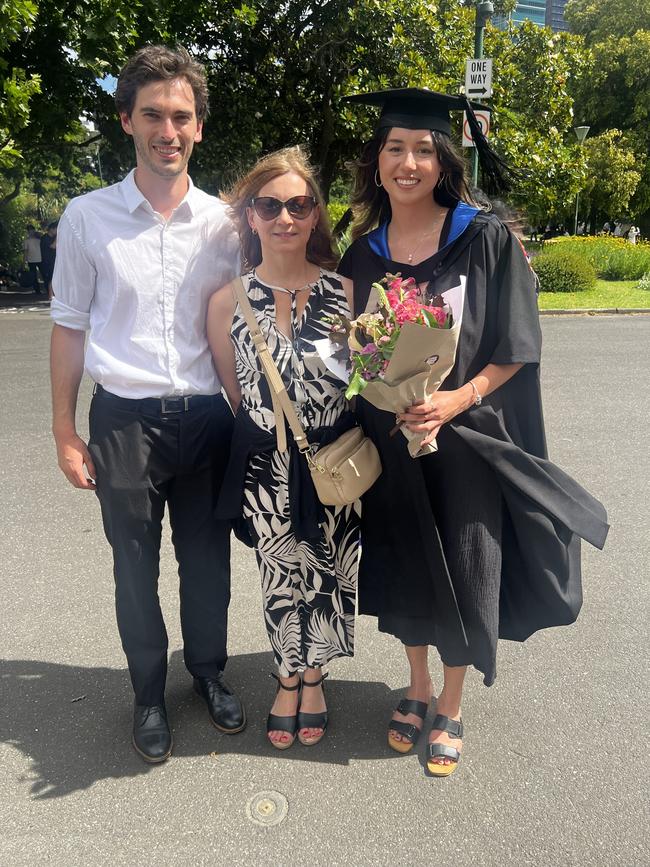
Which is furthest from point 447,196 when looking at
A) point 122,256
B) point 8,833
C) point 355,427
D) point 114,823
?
point 8,833

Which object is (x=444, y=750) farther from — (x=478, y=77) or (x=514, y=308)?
(x=478, y=77)

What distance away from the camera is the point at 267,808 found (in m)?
2.34

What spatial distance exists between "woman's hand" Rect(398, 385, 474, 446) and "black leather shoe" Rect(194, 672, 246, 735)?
1.35 m

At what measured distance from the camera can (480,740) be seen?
2650mm

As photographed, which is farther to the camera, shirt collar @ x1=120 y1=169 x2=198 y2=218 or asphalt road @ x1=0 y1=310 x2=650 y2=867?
shirt collar @ x1=120 y1=169 x2=198 y2=218

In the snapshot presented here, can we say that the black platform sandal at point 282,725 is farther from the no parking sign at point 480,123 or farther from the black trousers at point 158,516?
the no parking sign at point 480,123

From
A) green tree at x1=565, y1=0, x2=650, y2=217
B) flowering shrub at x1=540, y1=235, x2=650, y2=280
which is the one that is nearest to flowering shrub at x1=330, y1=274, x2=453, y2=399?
flowering shrub at x1=540, y1=235, x2=650, y2=280

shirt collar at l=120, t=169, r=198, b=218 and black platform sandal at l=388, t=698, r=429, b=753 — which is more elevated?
shirt collar at l=120, t=169, r=198, b=218

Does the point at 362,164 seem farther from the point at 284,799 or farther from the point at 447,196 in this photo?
the point at 284,799

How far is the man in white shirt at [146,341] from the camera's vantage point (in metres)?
2.38

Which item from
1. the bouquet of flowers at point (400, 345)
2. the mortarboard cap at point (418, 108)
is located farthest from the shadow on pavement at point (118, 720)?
the mortarboard cap at point (418, 108)

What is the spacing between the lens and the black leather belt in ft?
8.07

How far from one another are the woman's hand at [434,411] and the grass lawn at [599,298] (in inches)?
483

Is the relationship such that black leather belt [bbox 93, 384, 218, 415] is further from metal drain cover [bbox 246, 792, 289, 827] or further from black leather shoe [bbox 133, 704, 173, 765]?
metal drain cover [bbox 246, 792, 289, 827]
